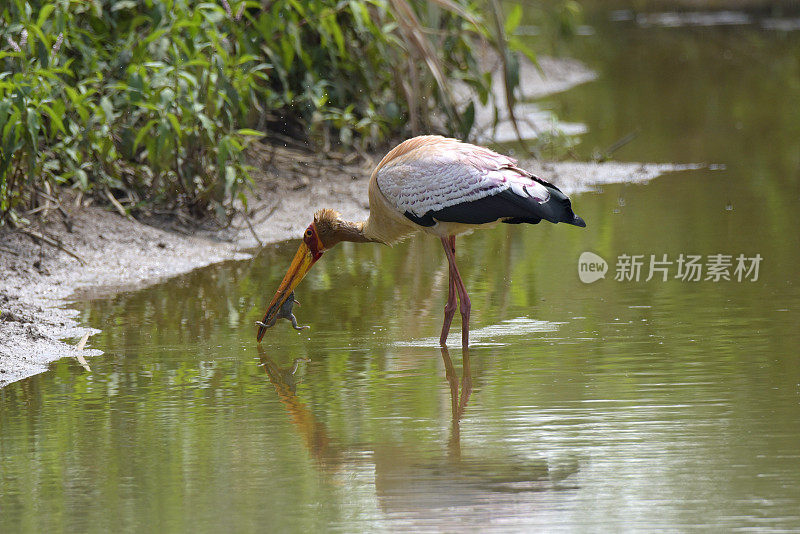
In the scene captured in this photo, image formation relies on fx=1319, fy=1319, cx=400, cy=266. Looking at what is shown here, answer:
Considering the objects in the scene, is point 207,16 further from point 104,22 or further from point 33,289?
point 33,289

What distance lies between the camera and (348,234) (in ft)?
23.0

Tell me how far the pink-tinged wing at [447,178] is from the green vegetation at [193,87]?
2.33 metres

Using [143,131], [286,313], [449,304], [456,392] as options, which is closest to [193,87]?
[143,131]

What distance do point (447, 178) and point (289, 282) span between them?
1.09 metres

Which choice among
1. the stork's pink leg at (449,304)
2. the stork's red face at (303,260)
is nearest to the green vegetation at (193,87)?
the stork's red face at (303,260)

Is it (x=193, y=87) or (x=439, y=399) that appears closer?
(x=439, y=399)

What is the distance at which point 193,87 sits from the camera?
8.80 m

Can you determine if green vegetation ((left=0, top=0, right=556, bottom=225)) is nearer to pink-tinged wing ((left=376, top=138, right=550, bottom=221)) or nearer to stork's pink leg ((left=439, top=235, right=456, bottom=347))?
pink-tinged wing ((left=376, top=138, right=550, bottom=221))

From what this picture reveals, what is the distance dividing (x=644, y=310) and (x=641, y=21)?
23.5 meters

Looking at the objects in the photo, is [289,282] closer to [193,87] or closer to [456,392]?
[456,392]

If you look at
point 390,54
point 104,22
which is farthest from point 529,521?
point 390,54

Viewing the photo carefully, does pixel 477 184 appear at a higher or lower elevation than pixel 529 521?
higher

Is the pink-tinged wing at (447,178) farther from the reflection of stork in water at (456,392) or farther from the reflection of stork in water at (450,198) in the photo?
the reflection of stork in water at (456,392)

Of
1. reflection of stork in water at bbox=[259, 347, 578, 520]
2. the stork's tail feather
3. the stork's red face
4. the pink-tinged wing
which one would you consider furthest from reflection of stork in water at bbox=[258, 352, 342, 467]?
the stork's tail feather
